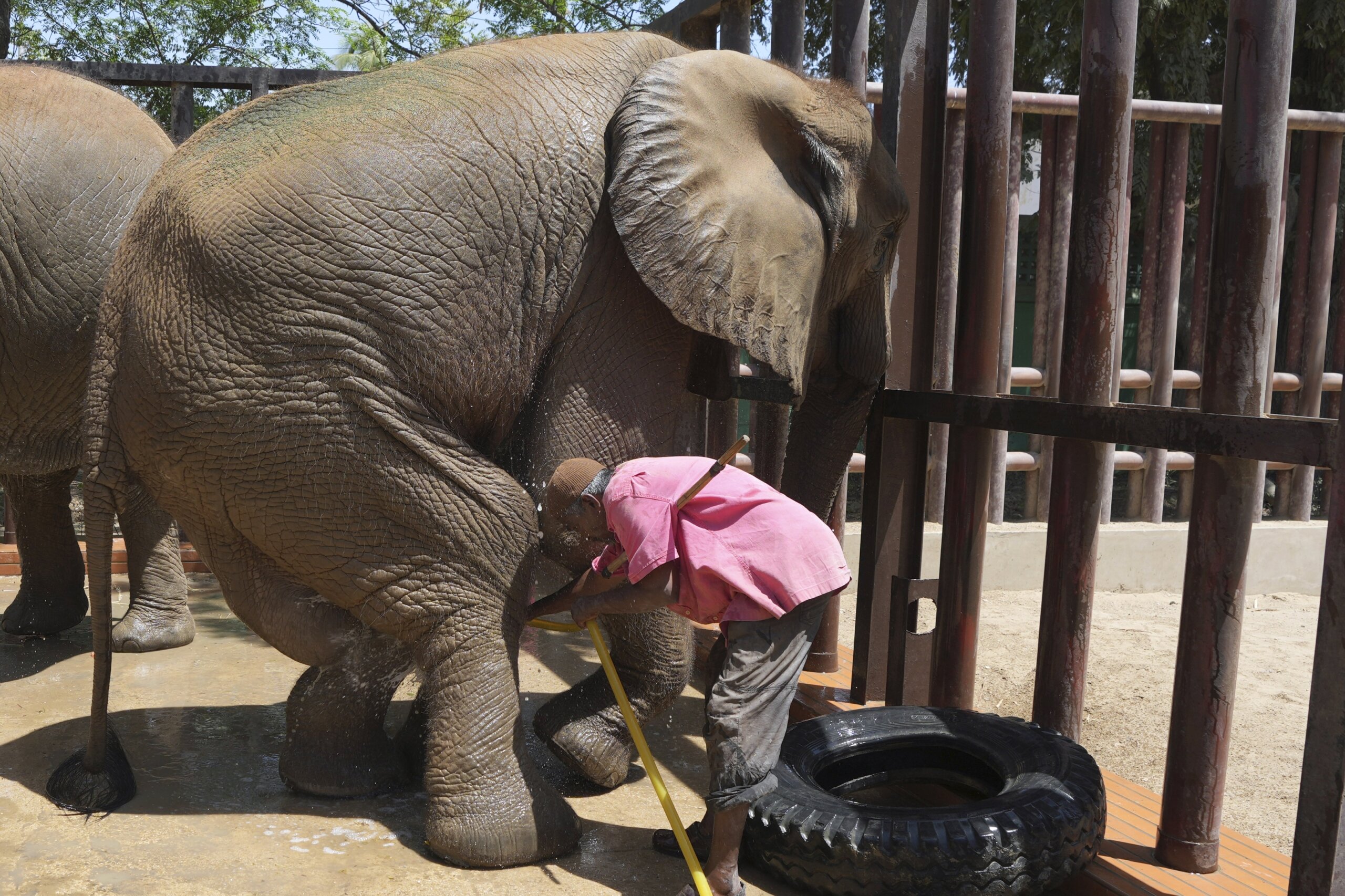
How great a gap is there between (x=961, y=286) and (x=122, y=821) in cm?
350

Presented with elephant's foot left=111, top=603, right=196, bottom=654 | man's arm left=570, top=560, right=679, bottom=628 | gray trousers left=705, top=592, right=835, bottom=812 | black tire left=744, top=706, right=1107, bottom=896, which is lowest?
elephant's foot left=111, top=603, right=196, bottom=654

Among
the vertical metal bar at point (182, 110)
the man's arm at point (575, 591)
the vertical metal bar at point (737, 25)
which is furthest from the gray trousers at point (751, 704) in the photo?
the vertical metal bar at point (182, 110)

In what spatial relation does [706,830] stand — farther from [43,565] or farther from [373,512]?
[43,565]

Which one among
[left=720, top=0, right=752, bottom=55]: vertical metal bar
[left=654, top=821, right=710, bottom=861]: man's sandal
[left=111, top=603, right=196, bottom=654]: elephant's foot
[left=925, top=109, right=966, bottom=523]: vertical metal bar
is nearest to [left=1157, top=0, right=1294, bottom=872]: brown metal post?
[left=654, top=821, right=710, bottom=861]: man's sandal

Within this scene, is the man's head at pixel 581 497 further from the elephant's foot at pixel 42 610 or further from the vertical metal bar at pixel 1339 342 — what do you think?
the vertical metal bar at pixel 1339 342

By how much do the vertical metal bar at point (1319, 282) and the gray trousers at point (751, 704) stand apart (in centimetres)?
658

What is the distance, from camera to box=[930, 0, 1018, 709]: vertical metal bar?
4492 millimetres

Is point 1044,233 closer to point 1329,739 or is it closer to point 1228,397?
point 1228,397

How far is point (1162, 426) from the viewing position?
3404mm

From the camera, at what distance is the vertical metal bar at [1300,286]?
28.0 ft

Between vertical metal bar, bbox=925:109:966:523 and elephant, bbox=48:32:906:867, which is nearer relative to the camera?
elephant, bbox=48:32:906:867

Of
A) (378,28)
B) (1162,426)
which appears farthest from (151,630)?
(378,28)

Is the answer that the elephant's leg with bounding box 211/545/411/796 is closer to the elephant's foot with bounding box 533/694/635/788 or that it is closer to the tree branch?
the elephant's foot with bounding box 533/694/635/788

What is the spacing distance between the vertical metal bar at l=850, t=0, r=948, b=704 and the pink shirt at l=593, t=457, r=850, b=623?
1.54 metres
